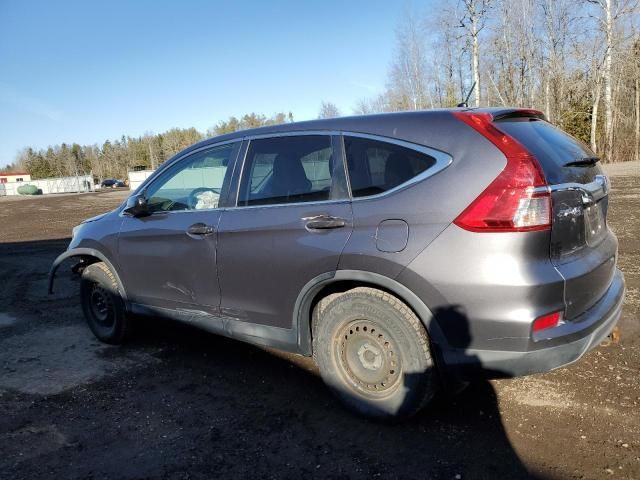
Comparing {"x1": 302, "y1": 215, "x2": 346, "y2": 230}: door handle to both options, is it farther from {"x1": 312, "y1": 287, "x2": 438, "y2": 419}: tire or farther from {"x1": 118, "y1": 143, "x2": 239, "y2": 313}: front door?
{"x1": 118, "y1": 143, "x2": 239, "y2": 313}: front door

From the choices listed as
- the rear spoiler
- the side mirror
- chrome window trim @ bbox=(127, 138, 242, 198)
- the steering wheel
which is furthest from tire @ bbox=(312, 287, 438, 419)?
the side mirror

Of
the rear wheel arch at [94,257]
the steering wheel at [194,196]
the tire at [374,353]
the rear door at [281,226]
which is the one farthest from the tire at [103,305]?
the tire at [374,353]

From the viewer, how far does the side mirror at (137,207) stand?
13.6 feet

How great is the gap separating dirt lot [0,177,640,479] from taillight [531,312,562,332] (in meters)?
0.71

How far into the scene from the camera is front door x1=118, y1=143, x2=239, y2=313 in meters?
3.72

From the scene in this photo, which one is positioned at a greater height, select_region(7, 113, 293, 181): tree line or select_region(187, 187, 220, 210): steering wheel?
select_region(7, 113, 293, 181): tree line

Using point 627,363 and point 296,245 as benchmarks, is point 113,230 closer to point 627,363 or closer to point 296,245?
point 296,245

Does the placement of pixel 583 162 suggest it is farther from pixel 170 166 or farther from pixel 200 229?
pixel 170 166

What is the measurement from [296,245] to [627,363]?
2.57 meters

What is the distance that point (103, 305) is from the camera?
187 inches

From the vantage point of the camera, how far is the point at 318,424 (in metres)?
3.15

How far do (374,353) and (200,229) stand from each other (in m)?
1.57

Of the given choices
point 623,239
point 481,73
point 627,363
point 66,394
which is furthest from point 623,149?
point 66,394

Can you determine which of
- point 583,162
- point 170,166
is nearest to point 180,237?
point 170,166
